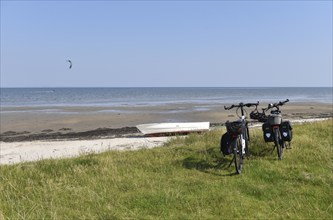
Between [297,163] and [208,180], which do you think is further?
→ [297,163]

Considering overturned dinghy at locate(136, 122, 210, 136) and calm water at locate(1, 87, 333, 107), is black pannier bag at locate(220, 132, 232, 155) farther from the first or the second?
calm water at locate(1, 87, 333, 107)

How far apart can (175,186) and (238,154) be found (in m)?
1.99

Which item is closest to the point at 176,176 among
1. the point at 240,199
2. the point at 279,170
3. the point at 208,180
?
the point at 208,180

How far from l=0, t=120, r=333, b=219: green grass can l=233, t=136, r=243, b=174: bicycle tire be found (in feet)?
0.54

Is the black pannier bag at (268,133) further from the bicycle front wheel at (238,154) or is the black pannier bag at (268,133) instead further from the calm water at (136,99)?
the calm water at (136,99)

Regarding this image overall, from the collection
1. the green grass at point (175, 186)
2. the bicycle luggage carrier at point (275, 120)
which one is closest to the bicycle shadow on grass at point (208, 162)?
the green grass at point (175, 186)

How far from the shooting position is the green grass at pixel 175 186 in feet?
17.5

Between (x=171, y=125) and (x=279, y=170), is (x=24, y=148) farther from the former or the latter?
(x=279, y=170)

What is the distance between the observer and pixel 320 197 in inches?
232

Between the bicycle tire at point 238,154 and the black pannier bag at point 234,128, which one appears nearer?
the bicycle tire at point 238,154

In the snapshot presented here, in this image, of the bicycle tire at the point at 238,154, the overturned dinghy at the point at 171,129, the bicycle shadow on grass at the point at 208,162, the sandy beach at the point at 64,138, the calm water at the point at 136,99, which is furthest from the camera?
the calm water at the point at 136,99

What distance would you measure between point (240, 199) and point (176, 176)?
1.75 meters

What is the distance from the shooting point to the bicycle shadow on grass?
25.3 ft

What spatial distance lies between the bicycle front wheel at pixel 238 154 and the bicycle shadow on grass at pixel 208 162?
0.55 feet
